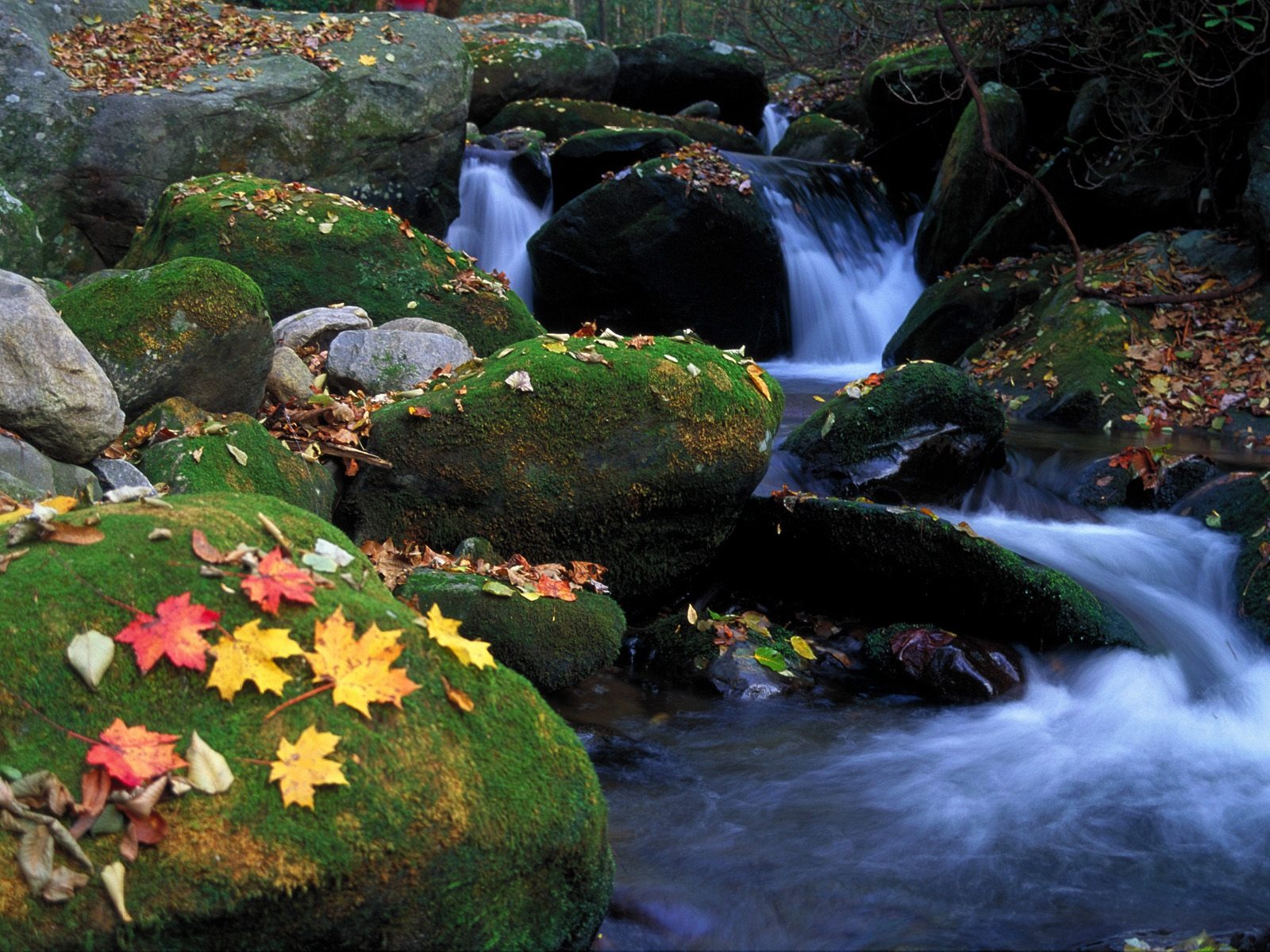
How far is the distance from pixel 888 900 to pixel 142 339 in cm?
398

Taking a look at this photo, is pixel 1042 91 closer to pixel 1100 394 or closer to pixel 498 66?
pixel 1100 394

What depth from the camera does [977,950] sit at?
3096 mm

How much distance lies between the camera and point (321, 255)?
8141mm

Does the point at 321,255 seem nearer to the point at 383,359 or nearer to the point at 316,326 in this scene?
the point at 316,326

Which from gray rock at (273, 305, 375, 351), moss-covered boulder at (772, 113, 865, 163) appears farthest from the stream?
moss-covered boulder at (772, 113, 865, 163)

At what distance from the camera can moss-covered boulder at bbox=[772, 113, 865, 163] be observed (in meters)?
16.5

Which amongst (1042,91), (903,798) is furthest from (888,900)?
(1042,91)

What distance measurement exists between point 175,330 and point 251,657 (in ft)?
10.2

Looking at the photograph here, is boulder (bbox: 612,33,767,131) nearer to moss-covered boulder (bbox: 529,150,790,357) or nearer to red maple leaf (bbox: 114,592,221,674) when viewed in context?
moss-covered boulder (bbox: 529,150,790,357)

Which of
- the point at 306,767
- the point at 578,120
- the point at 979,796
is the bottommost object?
the point at 979,796

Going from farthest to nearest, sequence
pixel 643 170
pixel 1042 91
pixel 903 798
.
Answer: pixel 1042 91
pixel 643 170
pixel 903 798

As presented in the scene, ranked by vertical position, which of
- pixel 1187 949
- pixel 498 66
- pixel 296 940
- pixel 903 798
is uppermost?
pixel 498 66

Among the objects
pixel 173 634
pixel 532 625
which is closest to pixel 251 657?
pixel 173 634

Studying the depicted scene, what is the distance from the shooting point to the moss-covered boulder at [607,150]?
1339 centimetres
